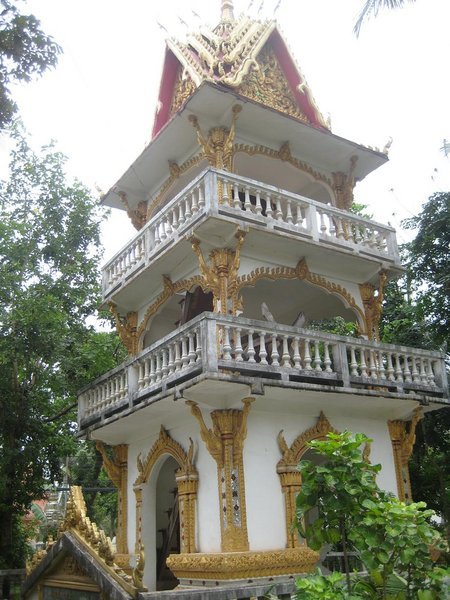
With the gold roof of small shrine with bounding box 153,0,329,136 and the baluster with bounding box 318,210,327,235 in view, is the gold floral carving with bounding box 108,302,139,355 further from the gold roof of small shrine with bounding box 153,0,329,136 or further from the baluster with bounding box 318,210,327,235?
the baluster with bounding box 318,210,327,235

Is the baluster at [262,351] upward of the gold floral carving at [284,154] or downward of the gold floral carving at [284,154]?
downward

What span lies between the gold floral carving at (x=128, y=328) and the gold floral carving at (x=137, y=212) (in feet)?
7.79

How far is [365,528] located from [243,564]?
16.2ft

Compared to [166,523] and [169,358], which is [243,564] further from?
[166,523]

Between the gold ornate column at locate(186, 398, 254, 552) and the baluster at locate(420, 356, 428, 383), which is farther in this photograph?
the baluster at locate(420, 356, 428, 383)

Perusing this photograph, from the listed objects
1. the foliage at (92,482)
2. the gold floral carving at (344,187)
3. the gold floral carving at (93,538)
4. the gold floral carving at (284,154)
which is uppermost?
the gold floral carving at (284,154)

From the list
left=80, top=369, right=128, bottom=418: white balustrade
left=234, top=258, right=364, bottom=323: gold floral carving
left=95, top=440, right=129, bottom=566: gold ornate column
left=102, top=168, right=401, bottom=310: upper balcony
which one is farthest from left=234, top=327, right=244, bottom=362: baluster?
left=95, top=440, right=129, bottom=566: gold ornate column

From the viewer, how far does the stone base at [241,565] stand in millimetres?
9328

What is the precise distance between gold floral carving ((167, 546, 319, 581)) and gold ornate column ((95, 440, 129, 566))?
116 inches

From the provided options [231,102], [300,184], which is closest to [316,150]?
[300,184]

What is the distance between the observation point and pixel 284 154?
13453 millimetres

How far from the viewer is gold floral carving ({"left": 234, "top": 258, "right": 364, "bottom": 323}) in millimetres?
11375

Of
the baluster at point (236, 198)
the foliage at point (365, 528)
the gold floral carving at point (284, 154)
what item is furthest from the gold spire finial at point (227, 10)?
the foliage at point (365, 528)

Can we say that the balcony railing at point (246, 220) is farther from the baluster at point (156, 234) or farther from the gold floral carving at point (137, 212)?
the gold floral carving at point (137, 212)
